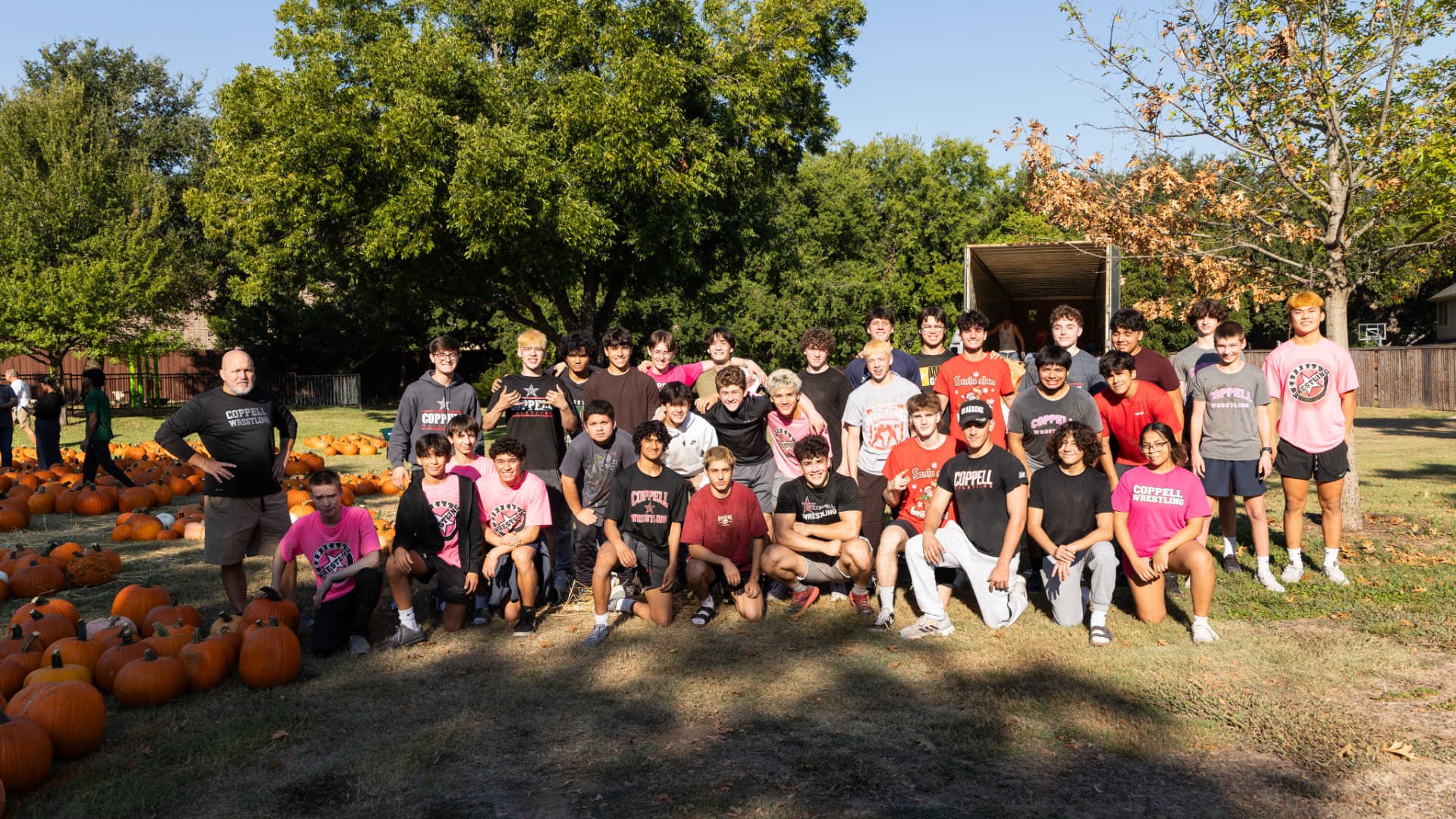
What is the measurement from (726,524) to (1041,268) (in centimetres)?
1512

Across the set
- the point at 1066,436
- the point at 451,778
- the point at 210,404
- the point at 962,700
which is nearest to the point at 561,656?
the point at 451,778

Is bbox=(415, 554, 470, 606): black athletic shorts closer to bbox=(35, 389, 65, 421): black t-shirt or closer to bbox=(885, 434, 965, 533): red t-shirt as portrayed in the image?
bbox=(885, 434, 965, 533): red t-shirt

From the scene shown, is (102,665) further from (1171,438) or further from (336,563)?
(1171,438)

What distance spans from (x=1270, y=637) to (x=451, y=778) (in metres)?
4.65

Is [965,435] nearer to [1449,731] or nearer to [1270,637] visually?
[1270,637]

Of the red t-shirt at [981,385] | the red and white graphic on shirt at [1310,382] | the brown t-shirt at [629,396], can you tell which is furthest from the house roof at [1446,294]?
the brown t-shirt at [629,396]

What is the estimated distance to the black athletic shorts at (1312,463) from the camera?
687cm

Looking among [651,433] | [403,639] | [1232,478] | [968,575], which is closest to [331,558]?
[403,639]

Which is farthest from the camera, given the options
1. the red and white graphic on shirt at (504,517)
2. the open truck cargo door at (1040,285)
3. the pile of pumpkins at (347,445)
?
the open truck cargo door at (1040,285)

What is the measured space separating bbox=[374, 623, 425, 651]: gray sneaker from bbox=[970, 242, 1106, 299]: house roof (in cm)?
1261

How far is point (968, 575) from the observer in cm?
630

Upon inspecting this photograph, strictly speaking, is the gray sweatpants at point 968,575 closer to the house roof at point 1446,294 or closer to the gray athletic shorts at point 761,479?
the gray athletic shorts at point 761,479

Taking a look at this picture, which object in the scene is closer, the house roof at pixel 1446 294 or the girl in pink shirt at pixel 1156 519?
the girl in pink shirt at pixel 1156 519

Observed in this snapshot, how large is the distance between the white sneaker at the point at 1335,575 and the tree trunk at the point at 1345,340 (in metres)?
1.81
